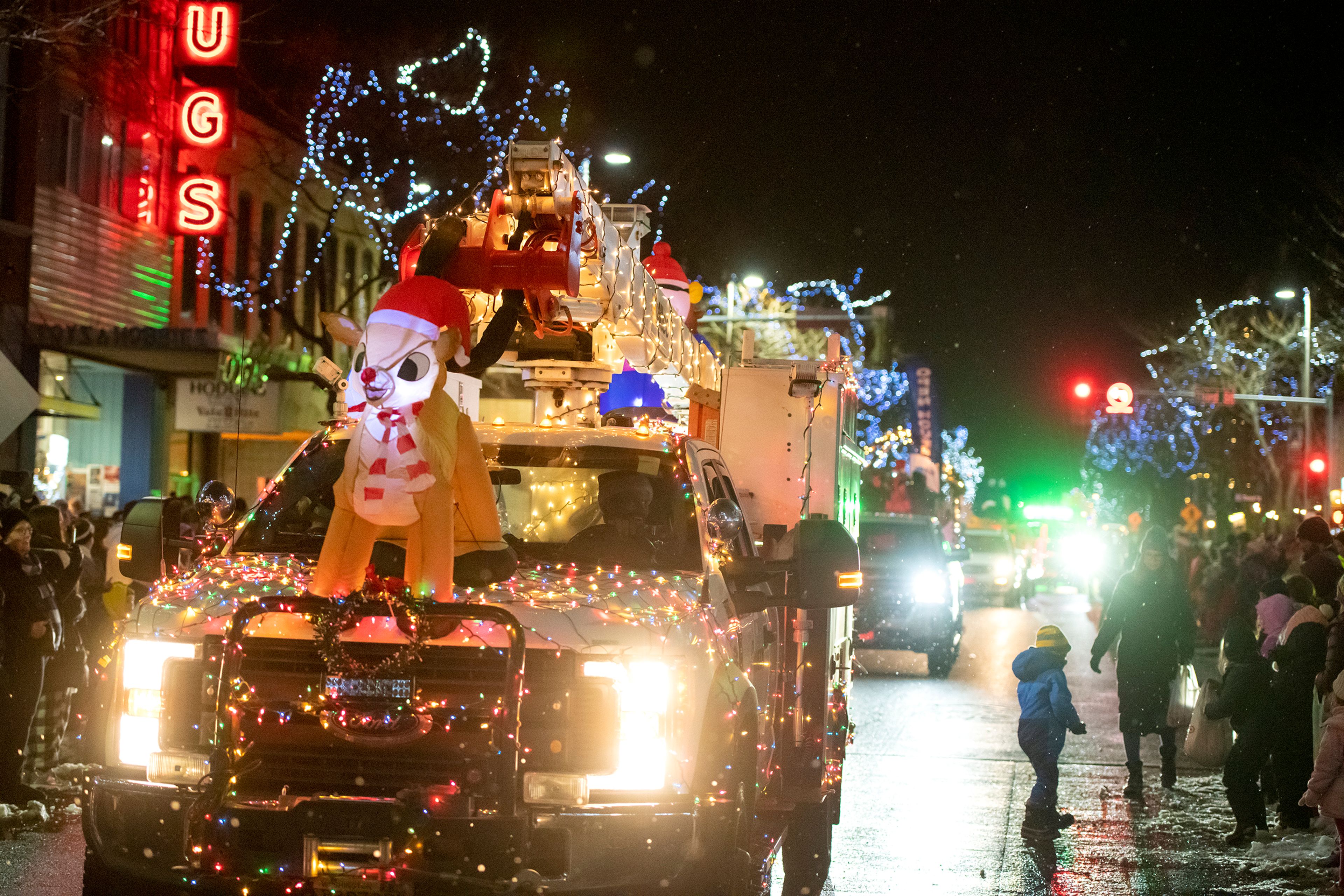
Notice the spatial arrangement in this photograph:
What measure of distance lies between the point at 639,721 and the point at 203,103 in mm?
21791

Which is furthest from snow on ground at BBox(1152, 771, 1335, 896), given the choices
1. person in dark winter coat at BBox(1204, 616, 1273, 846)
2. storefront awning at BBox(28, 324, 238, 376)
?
storefront awning at BBox(28, 324, 238, 376)

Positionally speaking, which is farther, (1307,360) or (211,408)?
(1307,360)

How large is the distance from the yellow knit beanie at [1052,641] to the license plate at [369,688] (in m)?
6.36

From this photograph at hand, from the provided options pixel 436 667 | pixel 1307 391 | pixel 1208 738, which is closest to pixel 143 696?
pixel 436 667

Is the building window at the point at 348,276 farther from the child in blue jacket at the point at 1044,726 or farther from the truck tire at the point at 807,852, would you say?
the truck tire at the point at 807,852

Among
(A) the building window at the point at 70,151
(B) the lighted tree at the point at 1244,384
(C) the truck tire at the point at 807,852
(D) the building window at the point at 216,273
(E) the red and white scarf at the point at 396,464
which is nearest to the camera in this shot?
(E) the red and white scarf at the point at 396,464

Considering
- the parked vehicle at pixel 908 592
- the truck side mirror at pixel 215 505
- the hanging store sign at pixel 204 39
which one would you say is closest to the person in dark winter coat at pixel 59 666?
the truck side mirror at pixel 215 505

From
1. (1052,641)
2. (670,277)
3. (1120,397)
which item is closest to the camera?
(670,277)

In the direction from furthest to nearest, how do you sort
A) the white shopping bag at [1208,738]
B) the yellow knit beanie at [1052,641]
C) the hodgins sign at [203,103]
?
1. the hodgins sign at [203,103]
2. the white shopping bag at [1208,738]
3. the yellow knit beanie at [1052,641]

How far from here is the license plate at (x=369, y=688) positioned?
5.02 metres

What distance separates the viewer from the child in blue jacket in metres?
10.1

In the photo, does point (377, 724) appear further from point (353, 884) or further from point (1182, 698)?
point (1182, 698)

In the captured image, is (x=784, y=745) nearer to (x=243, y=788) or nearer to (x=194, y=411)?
(x=243, y=788)

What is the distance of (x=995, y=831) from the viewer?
1018 cm
